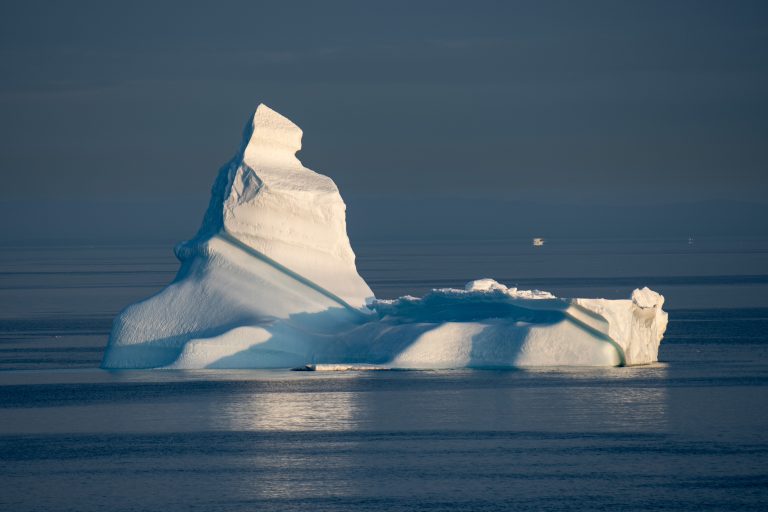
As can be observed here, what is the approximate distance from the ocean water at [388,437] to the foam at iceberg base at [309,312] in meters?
0.51

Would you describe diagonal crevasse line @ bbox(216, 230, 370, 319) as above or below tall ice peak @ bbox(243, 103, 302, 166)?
below

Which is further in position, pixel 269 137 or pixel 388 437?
pixel 269 137

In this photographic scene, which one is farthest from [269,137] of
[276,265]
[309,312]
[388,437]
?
[388,437]

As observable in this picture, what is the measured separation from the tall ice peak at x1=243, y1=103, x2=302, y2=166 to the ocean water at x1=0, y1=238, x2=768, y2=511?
6.29 meters

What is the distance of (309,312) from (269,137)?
207 inches

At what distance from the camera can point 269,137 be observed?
36.0 meters

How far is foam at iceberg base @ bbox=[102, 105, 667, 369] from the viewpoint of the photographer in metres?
31.4

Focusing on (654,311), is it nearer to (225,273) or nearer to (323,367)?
(323,367)

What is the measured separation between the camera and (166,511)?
19500mm

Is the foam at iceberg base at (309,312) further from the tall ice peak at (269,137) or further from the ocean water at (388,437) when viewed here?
the ocean water at (388,437)

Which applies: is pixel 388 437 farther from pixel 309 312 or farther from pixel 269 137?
pixel 269 137

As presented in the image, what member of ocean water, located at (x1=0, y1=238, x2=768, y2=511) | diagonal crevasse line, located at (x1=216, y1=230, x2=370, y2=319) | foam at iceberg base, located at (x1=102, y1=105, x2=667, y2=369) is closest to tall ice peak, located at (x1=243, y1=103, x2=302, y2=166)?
foam at iceberg base, located at (x1=102, y1=105, x2=667, y2=369)

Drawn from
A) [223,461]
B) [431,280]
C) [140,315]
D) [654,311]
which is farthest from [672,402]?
[431,280]

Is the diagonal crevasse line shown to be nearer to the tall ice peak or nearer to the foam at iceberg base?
the foam at iceberg base
